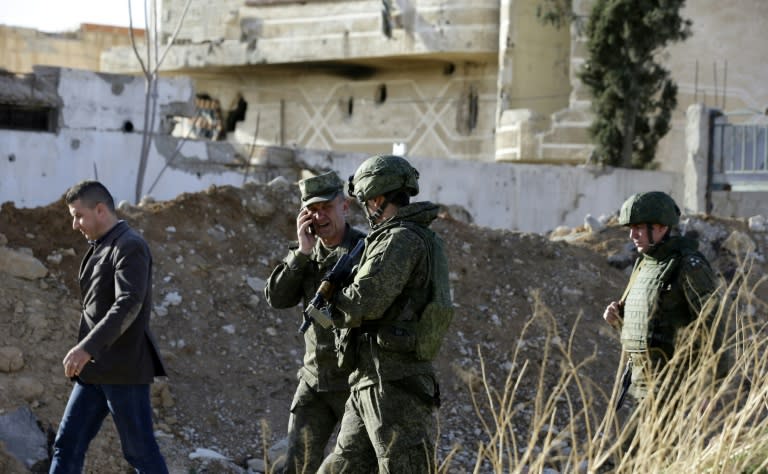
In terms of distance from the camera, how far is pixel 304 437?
191 inches

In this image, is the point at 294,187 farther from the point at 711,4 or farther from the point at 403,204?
the point at 711,4

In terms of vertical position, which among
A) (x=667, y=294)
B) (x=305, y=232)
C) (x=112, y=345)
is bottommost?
(x=112, y=345)

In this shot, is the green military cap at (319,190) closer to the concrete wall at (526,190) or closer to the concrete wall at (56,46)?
the concrete wall at (526,190)

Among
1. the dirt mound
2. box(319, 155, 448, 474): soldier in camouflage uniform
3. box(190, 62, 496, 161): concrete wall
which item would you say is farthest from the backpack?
box(190, 62, 496, 161): concrete wall

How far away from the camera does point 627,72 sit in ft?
63.4

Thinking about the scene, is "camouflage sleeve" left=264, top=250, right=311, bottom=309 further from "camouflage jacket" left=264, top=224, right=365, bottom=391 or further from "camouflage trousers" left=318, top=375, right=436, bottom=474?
"camouflage trousers" left=318, top=375, right=436, bottom=474

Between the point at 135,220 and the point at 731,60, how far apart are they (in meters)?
16.9

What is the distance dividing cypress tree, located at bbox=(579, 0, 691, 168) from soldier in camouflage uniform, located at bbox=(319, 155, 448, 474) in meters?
15.3

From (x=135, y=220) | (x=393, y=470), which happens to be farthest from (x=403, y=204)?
(x=135, y=220)

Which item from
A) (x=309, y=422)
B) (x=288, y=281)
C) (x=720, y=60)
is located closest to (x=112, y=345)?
(x=288, y=281)

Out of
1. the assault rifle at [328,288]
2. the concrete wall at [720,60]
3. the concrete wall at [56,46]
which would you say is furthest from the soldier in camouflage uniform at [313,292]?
the concrete wall at [56,46]

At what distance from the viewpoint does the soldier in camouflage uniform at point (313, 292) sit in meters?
4.78

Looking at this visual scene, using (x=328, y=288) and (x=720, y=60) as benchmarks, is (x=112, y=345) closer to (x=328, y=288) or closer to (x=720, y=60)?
(x=328, y=288)

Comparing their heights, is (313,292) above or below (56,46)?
below
